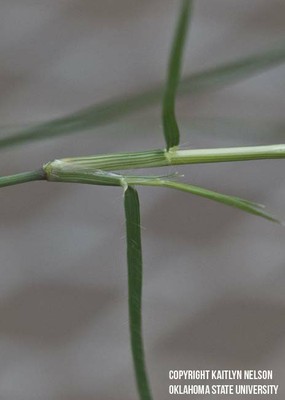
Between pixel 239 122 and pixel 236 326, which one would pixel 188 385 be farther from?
pixel 239 122

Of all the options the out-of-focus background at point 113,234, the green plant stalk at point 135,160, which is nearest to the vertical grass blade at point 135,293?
the green plant stalk at point 135,160

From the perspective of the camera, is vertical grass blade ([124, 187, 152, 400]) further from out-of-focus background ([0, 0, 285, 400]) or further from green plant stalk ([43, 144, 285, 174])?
out-of-focus background ([0, 0, 285, 400])

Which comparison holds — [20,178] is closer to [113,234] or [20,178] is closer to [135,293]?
[135,293]

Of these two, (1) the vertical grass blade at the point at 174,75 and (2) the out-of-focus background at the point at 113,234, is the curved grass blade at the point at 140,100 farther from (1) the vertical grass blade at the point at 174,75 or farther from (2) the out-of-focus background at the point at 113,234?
(2) the out-of-focus background at the point at 113,234

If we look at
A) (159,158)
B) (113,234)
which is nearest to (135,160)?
(159,158)

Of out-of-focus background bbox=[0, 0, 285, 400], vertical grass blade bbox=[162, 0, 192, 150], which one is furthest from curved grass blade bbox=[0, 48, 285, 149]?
out-of-focus background bbox=[0, 0, 285, 400]

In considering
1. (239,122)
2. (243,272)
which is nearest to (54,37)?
(243,272)

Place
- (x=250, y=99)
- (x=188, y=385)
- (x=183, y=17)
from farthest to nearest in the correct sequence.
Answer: (x=250, y=99)
(x=188, y=385)
(x=183, y=17)
